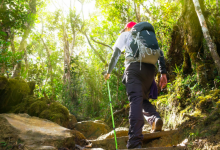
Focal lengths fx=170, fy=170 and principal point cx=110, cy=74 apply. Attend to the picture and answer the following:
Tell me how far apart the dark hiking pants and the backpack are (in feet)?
0.43

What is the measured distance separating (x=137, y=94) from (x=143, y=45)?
812 millimetres

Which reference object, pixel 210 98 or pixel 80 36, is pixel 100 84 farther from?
pixel 210 98

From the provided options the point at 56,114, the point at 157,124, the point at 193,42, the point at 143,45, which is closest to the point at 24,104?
the point at 56,114

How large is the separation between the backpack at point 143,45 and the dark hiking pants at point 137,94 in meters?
0.13

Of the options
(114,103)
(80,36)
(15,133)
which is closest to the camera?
(15,133)

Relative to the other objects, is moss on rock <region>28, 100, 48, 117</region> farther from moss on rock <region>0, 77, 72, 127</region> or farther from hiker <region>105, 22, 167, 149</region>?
hiker <region>105, 22, 167, 149</region>

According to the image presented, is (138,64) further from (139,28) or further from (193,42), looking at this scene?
(193,42)

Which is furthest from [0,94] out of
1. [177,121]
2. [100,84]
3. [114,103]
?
[100,84]

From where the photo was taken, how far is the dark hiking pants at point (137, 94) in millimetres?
2531

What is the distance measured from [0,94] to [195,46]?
540 cm

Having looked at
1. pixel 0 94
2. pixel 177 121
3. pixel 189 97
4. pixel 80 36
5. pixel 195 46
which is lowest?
pixel 177 121

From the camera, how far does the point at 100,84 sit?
15.3 meters

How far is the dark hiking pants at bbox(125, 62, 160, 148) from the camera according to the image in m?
2.53

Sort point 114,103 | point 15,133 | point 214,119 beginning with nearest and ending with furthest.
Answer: point 15,133
point 214,119
point 114,103
